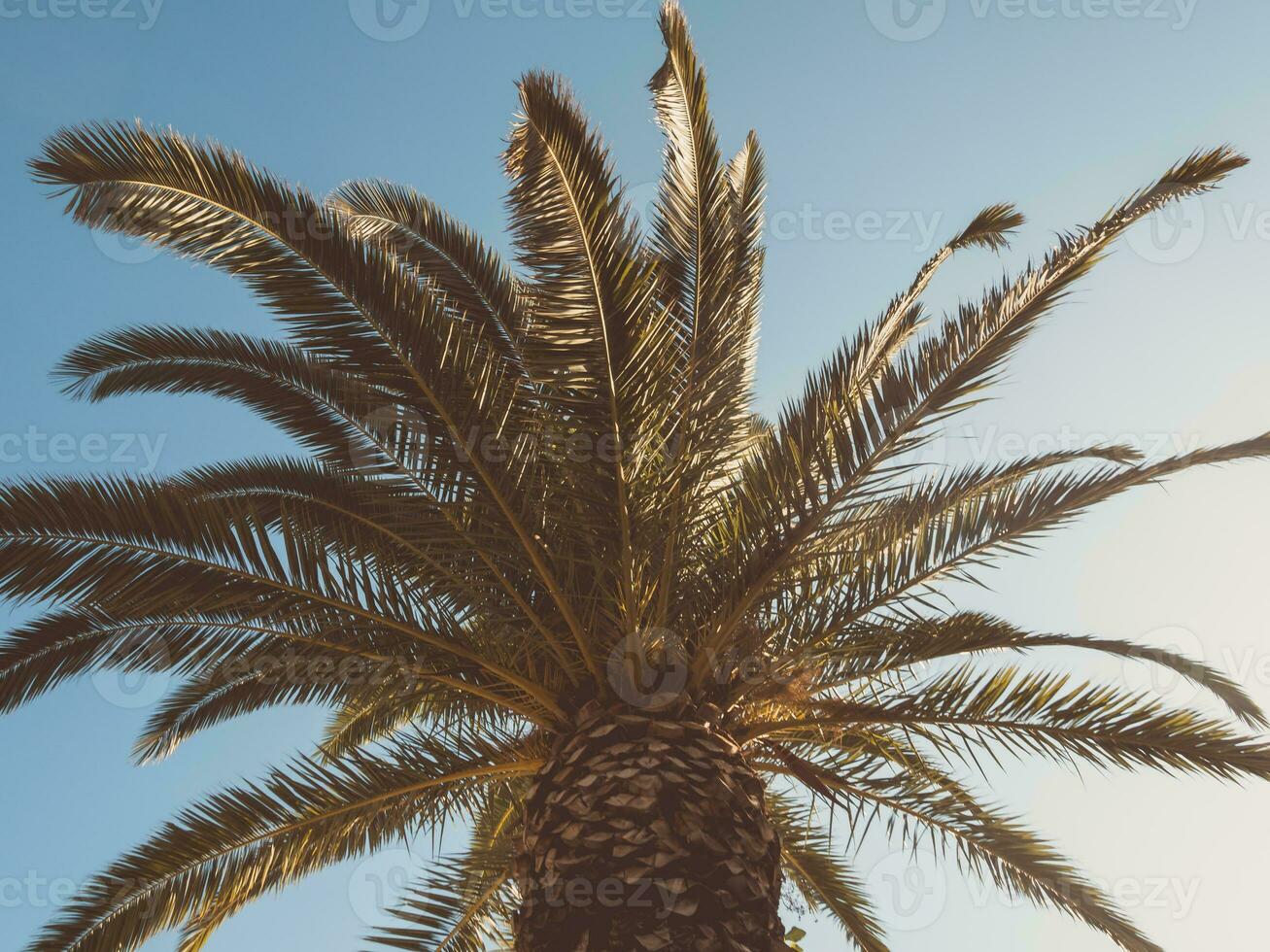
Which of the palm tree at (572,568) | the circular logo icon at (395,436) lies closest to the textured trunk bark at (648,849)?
the palm tree at (572,568)

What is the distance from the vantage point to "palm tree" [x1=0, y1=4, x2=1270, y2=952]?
207 inches

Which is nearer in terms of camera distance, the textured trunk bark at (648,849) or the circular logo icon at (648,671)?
the textured trunk bark at (648,849)

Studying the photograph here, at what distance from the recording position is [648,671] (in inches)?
229

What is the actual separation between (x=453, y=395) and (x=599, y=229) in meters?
1.21

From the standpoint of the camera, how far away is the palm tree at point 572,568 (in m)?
5.27

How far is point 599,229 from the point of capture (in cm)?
578

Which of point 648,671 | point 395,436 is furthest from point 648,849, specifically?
point 395,436

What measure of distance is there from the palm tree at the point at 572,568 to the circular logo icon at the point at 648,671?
0.02 metres

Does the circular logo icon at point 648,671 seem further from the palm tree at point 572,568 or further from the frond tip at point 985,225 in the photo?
the frond tip at point 985,225

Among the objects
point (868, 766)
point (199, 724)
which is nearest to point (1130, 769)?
point (868, 766)

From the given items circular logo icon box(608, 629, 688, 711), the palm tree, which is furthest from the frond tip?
circular logo icon box(608, 629, 688, 711)

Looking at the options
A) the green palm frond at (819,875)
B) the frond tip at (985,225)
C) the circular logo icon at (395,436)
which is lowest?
the green palm frond at (819,875)

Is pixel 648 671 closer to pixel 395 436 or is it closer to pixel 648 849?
pixel 648 849

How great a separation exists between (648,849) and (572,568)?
1585mm
